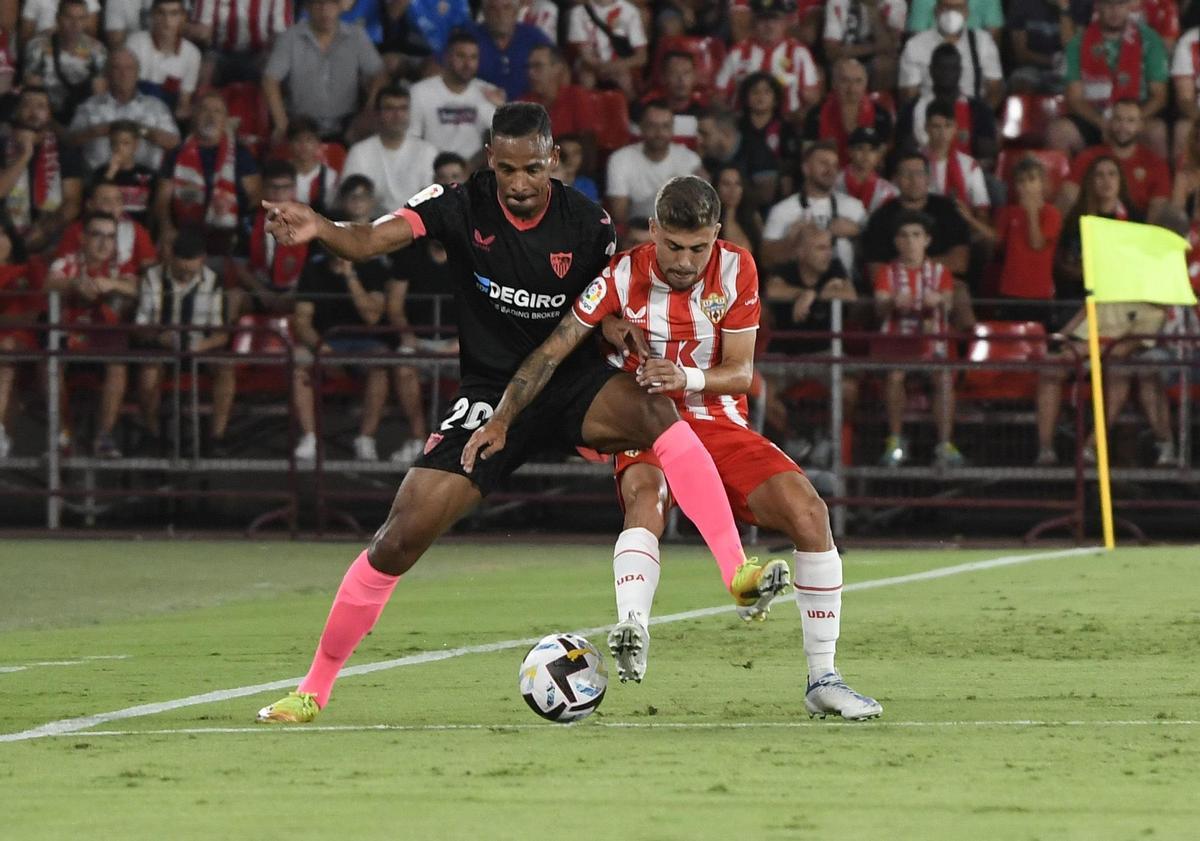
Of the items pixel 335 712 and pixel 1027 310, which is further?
pixel 1027 310

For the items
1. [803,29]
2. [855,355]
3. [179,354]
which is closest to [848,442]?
[855,355]

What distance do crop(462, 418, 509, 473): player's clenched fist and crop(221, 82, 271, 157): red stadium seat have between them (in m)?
11.1

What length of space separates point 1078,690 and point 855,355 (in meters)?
8.63

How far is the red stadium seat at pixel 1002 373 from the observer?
16516 mm

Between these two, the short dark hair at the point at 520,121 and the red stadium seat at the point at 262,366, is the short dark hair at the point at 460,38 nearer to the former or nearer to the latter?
the red stadium seat at the point at 262,366

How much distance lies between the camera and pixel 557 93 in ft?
59.7

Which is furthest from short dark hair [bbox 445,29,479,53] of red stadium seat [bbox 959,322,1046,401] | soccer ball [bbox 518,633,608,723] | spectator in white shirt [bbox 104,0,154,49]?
soccer ball [bbox 518,633,608,723]

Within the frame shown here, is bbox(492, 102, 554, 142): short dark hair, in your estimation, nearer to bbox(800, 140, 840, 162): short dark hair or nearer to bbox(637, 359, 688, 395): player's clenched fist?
bbox(637, 359, 688, 395): player's clenched fist

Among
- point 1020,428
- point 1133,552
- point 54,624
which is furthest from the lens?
point 1020,428

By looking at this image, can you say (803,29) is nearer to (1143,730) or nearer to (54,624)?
(54,624)

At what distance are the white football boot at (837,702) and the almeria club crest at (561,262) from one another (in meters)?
1.84

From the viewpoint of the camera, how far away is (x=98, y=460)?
1727 centimetres

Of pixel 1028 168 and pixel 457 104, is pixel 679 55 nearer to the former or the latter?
pixel 457 104

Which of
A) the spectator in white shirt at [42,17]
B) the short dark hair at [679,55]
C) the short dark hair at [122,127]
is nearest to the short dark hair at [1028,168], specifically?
the short dark hair at [679,55]
